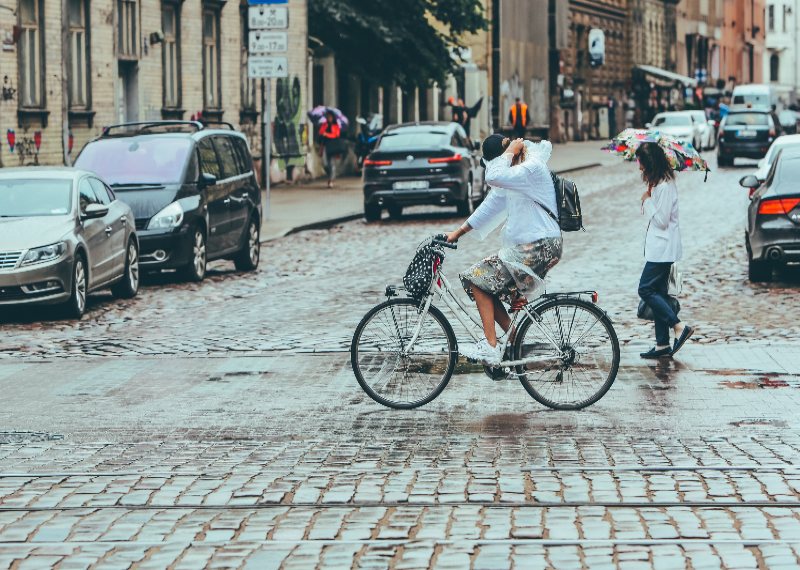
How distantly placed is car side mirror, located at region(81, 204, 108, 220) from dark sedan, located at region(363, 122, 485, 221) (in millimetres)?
12954

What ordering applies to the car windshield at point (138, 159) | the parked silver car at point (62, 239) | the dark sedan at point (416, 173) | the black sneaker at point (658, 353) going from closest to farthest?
the black sneaker at point (658, 353) < the parked silver car at point (62, 239) < the car windshield at point (138, 159) < the dark sedan at point (416, 173)

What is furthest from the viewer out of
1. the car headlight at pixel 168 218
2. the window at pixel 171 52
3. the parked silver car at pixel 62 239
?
the window at pixel 171 52

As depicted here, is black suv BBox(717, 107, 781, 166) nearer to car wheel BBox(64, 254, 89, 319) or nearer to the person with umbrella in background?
car wheel BBox(64, 254, 89, 319)

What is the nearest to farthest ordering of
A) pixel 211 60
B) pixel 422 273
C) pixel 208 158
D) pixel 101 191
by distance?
1. pixel 422 273
2. pixel 101 191
3. pixel 208 158
4. pixel 211 60

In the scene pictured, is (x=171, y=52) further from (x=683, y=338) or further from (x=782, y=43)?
(x=782, y=43)

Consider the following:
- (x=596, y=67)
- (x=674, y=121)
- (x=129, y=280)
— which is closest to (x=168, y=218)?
(x=129, y=280)

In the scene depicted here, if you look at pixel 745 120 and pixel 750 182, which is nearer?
pixel 750 182

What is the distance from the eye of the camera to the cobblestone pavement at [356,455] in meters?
6.66

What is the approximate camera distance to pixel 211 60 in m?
37.1

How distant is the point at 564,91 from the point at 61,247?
59.2 metres

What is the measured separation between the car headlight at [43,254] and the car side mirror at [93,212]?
2.73ft

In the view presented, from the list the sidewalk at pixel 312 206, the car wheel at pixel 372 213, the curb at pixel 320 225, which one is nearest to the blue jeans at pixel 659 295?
the curb at pixel 320 225

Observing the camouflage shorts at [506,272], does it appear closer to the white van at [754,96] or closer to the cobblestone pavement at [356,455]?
the cobblestone pavement at [356,455]

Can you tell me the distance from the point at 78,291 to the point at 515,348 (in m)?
6.67
